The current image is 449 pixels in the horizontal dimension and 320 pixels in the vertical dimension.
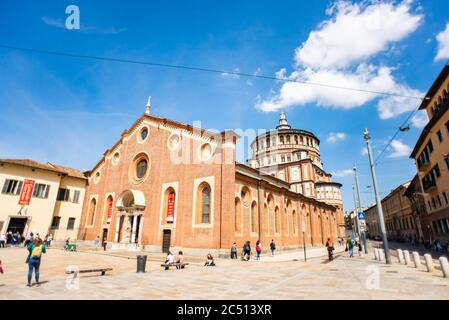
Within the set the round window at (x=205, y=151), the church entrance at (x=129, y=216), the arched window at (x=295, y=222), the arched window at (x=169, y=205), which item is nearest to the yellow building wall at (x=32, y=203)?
the church entrance at (x=129, y=216)

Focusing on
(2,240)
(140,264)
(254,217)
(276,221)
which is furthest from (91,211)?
(140,264)

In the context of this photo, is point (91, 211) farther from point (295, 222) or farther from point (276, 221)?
point (295, 222)

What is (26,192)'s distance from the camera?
2786 centimetres

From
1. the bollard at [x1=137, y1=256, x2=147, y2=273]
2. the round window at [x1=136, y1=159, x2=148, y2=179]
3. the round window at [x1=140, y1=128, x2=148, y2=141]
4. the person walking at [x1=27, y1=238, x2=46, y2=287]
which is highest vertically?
the round window at [x1=140, y1=128, x2=148, y2=141]

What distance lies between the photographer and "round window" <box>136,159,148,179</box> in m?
28.6

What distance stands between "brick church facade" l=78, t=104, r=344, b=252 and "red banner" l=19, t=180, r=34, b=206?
262 inches

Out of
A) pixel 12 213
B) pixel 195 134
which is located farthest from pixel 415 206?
pixel 12 213

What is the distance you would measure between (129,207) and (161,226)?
184 inches

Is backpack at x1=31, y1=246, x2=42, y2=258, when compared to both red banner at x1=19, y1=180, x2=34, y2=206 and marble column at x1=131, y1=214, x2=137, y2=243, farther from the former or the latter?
red banner at x1=19, y1=180, x2=34, y2=206

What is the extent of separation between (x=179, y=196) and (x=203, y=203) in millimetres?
2547

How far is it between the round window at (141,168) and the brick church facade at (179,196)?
13 cm

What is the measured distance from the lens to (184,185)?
23.2 metres

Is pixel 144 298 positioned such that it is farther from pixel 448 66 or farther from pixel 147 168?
pixel 448 66

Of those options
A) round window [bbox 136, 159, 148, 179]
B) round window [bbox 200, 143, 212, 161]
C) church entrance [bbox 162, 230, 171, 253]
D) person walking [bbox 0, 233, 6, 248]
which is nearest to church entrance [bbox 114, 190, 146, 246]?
round window [bbox 136, 159, 148, 179]
